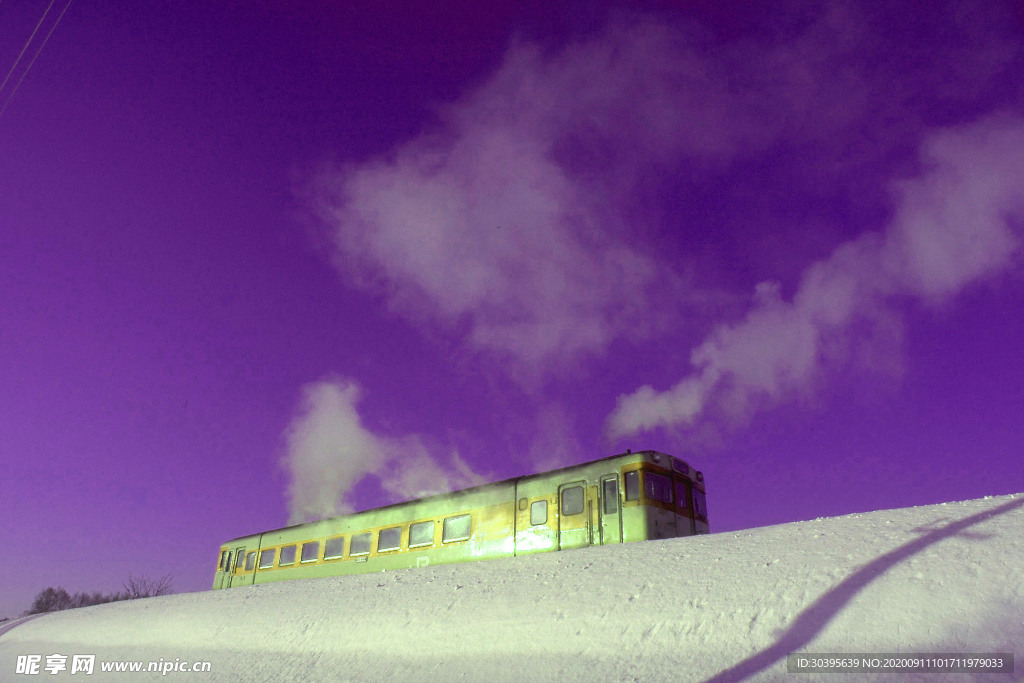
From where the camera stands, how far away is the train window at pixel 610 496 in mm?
13367

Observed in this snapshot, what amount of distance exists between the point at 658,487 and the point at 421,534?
7.26 metres

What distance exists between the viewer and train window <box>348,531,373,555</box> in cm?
1794

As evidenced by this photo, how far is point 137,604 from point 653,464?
17.4m

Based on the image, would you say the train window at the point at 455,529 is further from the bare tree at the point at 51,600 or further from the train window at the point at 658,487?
the bare tree at the point at 51,600

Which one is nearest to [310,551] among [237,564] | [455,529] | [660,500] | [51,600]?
[237,564]

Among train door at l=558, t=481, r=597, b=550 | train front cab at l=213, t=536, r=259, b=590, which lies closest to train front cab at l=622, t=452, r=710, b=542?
train door at l=558, t=481, r=597, b=550

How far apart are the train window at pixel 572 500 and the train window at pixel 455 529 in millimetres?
3202

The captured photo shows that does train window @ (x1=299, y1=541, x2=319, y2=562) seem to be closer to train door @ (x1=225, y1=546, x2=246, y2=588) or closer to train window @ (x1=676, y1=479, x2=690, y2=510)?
train door @ (x1=225, y1=546, x2=246, y2=588)

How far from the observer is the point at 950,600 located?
5.97m

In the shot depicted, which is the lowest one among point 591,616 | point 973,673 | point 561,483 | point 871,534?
point 973,673

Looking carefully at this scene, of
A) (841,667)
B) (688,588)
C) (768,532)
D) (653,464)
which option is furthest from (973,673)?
(653,464)

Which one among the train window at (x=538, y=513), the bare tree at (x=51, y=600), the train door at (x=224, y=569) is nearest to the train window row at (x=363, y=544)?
the train door at (x=224, y=569)

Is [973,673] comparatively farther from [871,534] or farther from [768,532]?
[768,532]

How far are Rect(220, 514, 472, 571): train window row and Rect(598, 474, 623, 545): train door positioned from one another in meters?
4.12
